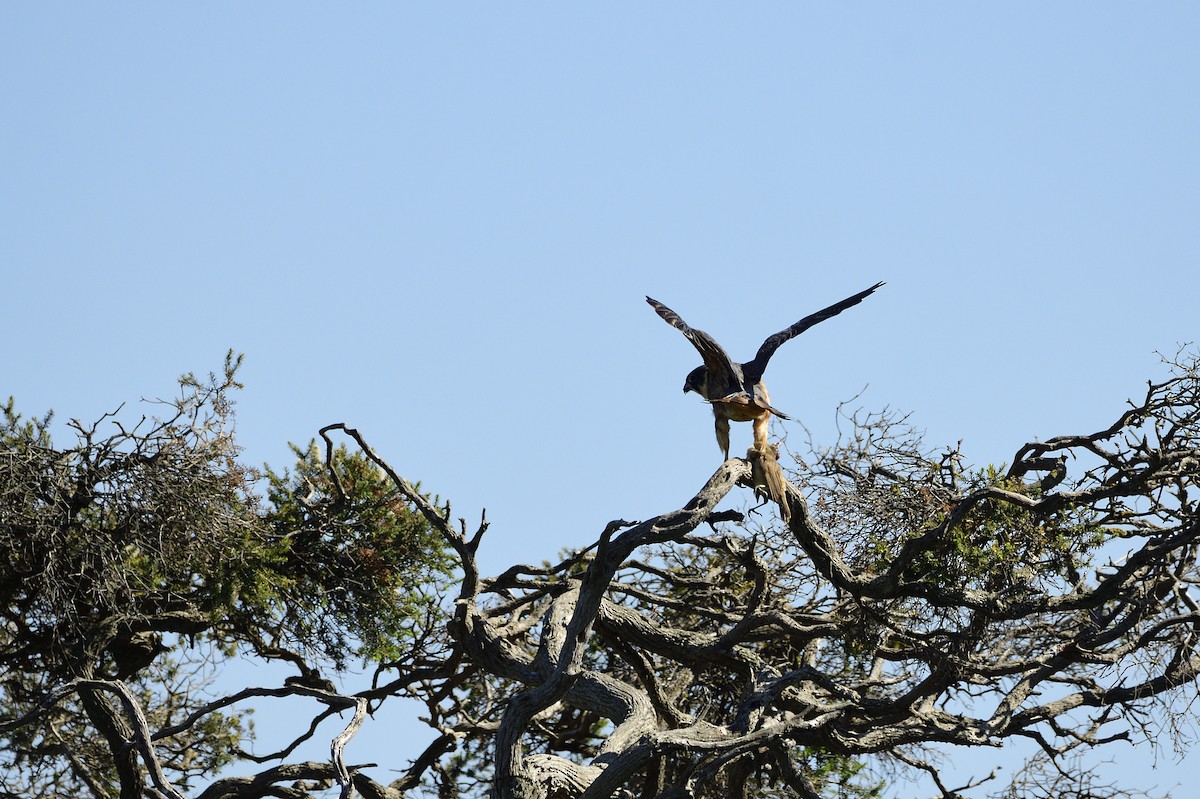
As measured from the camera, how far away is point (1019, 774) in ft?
34.0

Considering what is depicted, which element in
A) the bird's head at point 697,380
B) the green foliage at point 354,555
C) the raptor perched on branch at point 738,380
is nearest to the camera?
the raptor perched on branch at point 738,380

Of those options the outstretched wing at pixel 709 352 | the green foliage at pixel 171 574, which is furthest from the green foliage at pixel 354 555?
the outstretched wing at pixel 709 352

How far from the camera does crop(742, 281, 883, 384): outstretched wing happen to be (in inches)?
372

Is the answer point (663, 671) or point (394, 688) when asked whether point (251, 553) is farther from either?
point (663, 671)

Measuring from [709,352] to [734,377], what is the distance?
0.27 meters

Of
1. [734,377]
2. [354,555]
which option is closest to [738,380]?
[734,377]

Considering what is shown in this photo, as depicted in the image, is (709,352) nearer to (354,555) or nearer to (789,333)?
(789,333)

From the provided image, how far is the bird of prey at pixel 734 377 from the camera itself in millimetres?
9109

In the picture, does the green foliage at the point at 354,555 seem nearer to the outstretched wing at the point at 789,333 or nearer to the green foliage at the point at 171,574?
the green foliage at the point at 171,574

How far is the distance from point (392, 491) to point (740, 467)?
4510 millimetres

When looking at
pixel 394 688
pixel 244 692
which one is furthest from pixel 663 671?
pixel 244 692

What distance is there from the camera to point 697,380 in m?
9.54

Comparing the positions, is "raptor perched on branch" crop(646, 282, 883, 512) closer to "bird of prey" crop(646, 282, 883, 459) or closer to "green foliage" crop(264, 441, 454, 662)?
"bird of prey" crop(646, 282, 883, 459)

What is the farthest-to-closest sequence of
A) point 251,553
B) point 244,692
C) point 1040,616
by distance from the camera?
point 251,553, point 1040,616, point 244,692
